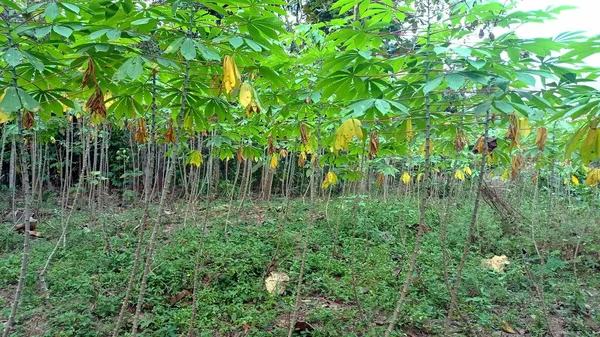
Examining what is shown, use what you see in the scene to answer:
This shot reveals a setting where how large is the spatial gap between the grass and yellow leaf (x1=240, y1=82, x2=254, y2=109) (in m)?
2.19

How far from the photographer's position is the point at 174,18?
135 centimetres

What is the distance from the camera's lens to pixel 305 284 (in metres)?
3.95

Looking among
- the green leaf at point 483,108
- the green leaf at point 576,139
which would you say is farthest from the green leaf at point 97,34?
the green leaf at point 576,139

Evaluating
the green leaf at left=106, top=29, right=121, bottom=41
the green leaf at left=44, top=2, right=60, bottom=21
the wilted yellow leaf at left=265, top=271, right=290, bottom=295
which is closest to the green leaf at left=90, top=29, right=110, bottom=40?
the green leaf at left=106, top=29, right=121, bottom=41

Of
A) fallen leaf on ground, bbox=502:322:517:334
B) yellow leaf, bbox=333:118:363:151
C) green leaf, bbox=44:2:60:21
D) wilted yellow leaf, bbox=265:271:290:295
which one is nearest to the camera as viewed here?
green leaf, bbox=44:2:60:21

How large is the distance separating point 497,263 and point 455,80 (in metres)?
4.56

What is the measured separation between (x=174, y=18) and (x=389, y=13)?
935 mm

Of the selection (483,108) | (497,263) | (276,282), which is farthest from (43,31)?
(497,263)

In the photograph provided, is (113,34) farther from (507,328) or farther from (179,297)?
(507,328)

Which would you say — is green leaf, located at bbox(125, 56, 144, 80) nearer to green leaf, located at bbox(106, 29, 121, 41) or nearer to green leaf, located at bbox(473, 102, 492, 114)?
green leaf, located at bbox(106, 29, 121, 41)

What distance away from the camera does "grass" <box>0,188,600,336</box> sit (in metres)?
3.07

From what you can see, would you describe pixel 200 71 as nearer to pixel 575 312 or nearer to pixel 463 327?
pixel 463 327

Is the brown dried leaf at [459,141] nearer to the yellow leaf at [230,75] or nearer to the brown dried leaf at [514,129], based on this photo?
the brown dried leaf at [514,129]

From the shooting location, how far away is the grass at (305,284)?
3.07m
